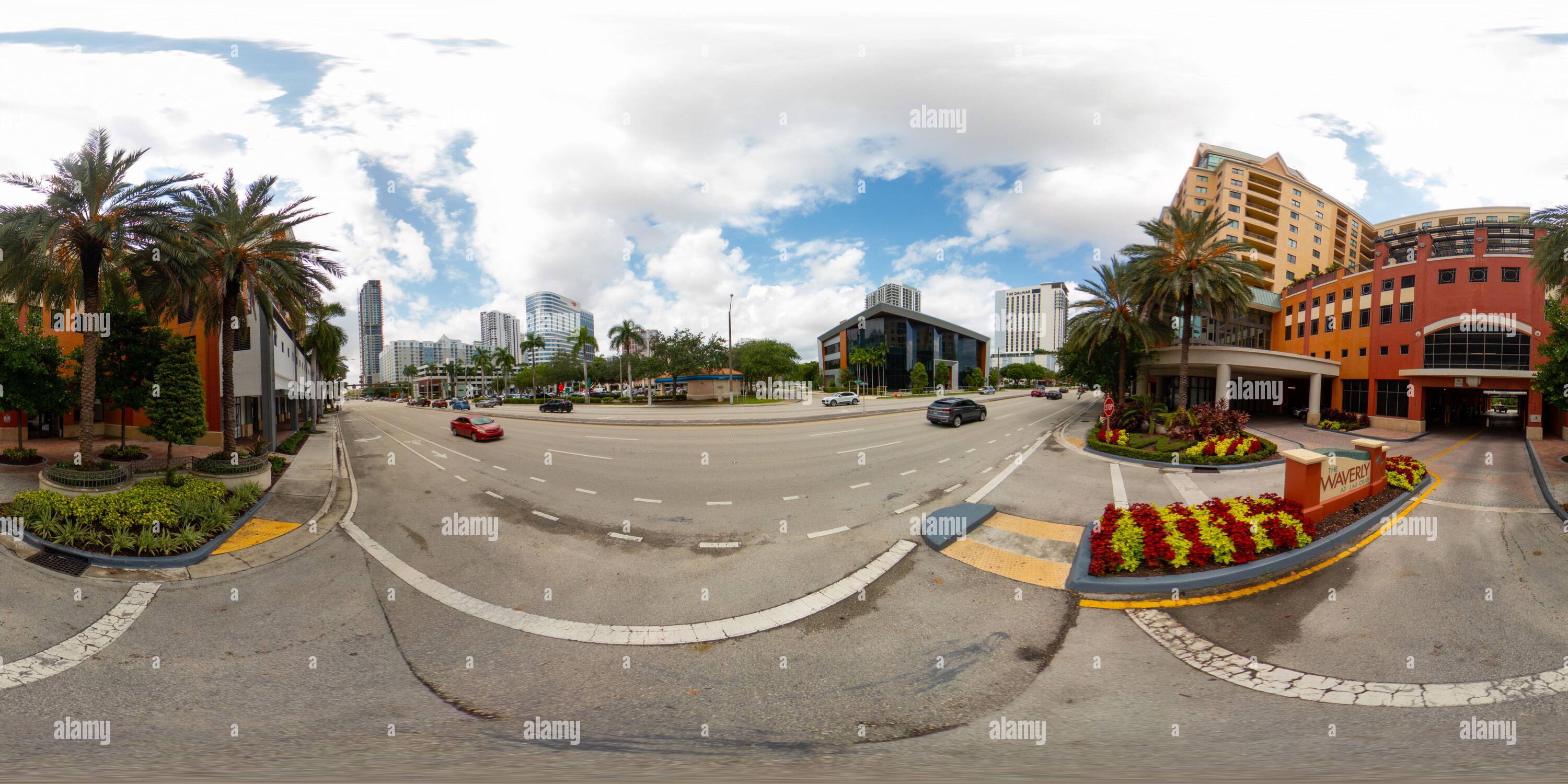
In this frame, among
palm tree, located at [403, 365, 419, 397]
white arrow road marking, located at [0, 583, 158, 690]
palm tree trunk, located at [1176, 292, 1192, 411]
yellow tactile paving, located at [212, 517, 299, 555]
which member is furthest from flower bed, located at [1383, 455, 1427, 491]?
palm tree, located at [403, 365, 419, 397]

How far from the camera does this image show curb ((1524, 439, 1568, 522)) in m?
10.8

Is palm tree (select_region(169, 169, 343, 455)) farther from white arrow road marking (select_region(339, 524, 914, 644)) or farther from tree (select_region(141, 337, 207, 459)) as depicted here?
white arrow road marking (select_region(339, 524, 914, 644))

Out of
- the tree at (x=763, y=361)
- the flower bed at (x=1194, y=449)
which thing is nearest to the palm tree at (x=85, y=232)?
the flower bed at (x=1194, y=449)

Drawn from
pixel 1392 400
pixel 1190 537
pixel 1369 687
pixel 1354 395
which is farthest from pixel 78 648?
pixel 1354 395

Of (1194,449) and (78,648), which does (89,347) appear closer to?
(78,648)

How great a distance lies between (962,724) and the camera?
4594 mm

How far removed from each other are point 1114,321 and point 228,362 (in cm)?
3750

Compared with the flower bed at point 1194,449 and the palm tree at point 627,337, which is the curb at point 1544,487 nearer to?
the flower bed at point 1194,449

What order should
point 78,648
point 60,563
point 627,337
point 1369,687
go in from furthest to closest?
point 627,337 → point 60,563 → point 78,648 → point 1369,687

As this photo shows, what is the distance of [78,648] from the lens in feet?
19.7

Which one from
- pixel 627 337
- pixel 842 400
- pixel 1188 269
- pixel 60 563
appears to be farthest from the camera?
pixel 627 337

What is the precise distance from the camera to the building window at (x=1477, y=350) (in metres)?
26.1

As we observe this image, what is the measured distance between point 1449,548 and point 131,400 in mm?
32452

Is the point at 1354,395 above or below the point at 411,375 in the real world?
below
